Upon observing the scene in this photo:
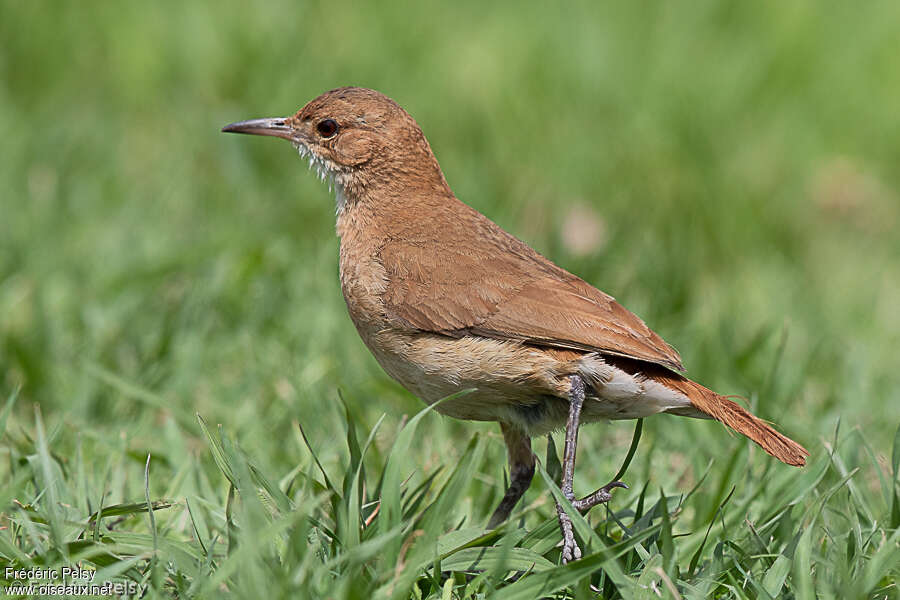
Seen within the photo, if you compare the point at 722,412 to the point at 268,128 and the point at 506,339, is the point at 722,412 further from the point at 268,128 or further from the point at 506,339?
the point at 268,128

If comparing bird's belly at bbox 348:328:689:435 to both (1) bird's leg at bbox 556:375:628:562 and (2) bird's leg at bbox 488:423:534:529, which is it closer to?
(1) bird's leg at bbox 556:375:628:562

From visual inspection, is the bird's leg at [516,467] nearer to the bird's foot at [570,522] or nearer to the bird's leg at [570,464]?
the bird's leg at [570,464]

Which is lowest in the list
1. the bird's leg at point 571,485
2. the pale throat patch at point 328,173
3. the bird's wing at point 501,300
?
the bird's leg at point 571,485

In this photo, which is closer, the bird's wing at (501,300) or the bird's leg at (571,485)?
the bird's leg at (571,485)

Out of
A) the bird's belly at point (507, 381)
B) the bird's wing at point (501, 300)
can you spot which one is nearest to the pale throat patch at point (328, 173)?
the bird's wing at point (501, 300)

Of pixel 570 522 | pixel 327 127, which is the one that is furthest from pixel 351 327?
pixel 570 522

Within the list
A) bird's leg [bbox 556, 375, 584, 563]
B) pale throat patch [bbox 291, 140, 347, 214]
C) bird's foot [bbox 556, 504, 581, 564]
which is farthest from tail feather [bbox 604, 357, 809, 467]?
pale throat patch [bbox 291, 140, 347, 214]

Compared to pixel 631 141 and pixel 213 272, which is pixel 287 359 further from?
pixel 631 141

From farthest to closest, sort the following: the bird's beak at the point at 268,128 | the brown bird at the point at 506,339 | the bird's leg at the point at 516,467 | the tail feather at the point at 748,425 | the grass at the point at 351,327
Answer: the bird's beak at the point at 268,128 → the bird's leg at the point at 516,467 → the brown bird at the point at 506,339 → the tail feather at the point at 748,425 → the grass at the point at 351,327
